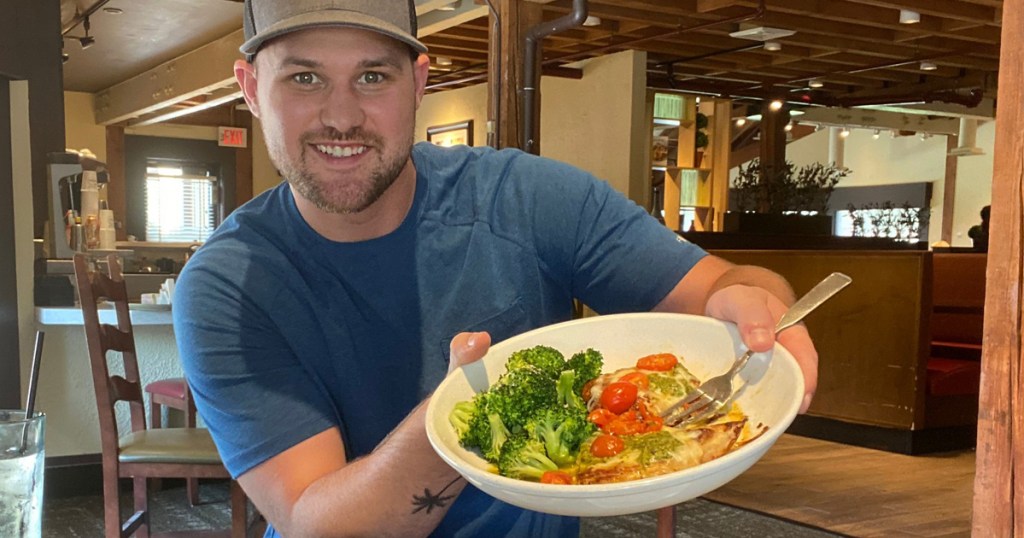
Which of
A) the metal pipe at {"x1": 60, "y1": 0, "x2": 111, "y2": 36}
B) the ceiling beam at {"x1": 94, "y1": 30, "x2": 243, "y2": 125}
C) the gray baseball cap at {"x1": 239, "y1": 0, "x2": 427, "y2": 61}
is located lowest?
the gray baseball cap at {"x1": 239, "y1": 0, "x2": 427, "y2": 61}

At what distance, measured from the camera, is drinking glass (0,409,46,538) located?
80cm

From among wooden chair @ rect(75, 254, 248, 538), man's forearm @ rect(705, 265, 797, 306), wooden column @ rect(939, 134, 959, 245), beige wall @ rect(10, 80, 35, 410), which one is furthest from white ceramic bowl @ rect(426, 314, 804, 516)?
wooden column @ rect(939, 134, 959, 245)

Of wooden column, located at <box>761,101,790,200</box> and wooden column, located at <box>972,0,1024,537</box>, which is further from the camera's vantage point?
wooden column, located at <box>761,101,790,200</box>

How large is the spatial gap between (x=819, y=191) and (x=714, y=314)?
9.85 m

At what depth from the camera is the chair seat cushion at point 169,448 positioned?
292 centimetres

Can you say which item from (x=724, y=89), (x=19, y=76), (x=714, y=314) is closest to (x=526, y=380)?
(x=714, y=314)

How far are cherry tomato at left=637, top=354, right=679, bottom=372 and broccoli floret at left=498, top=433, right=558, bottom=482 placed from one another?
0.73 ft

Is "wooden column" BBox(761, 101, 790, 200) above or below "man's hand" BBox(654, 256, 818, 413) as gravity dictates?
above

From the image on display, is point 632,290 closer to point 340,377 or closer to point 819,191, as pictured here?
point 340,377

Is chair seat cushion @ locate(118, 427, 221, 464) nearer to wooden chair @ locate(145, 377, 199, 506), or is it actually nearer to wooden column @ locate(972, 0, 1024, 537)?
wooden chair @ locate(145, 377, 199, 506)

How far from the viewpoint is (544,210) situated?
139 cm

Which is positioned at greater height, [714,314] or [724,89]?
[724,89]

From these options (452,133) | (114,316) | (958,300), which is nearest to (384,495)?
(114,316)

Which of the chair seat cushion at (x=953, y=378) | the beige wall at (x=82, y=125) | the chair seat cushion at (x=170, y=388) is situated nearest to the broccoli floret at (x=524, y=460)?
the chair seat cushion at (x=170, y=388)
